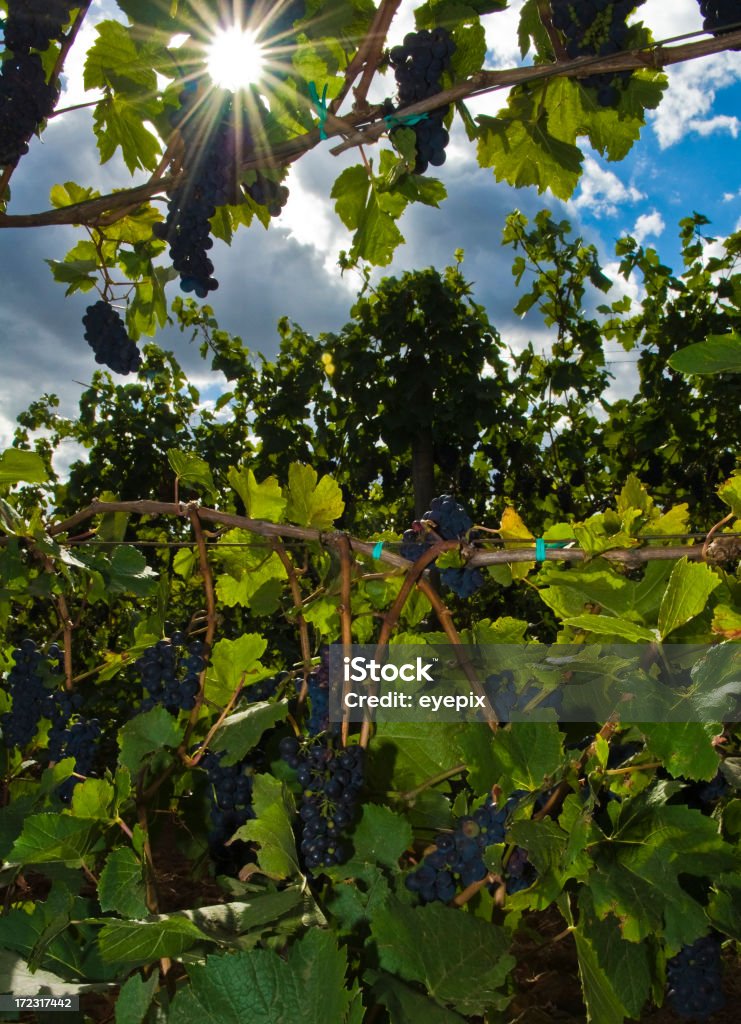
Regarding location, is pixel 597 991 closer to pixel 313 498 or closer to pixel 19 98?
pixel 313 498

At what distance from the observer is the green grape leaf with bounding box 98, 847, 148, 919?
1063mm

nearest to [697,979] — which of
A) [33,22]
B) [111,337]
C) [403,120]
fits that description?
[403,120]

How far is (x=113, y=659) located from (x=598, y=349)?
4.62 metres

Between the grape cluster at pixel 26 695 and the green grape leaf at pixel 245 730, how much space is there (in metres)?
0.69

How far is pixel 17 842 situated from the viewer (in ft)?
3.85

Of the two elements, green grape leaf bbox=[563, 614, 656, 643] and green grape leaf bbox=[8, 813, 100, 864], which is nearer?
green grape leaf bbox=[563, 614, 656, 643]

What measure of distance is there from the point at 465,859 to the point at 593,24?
144 centimetres

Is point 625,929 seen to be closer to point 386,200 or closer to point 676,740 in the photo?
point 676,740

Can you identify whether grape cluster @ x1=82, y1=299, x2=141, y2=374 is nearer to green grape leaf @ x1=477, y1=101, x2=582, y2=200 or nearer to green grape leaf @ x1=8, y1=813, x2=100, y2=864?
green grape leaf @ x1=477, y1=101, x2=582, y2=200

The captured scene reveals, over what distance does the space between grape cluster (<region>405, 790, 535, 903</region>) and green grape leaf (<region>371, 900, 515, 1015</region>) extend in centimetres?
4

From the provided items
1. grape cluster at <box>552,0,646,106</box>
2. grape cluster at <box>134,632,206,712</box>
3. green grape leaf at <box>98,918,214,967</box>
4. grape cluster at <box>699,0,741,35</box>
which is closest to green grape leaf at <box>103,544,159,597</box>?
grape cluster at <box>134,632,206,712</box>

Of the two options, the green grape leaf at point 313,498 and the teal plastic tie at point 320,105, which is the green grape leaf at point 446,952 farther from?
the teal plastic tie at point 320,105

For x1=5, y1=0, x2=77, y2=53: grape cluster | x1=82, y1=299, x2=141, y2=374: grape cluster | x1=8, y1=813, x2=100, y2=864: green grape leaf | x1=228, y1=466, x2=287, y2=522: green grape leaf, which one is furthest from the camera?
x1=82, y1=299, x2=141, y2=374: grape cluster

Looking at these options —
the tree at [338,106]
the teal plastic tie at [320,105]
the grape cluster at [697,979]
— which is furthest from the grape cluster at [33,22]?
the grape cluster at [697,979]
